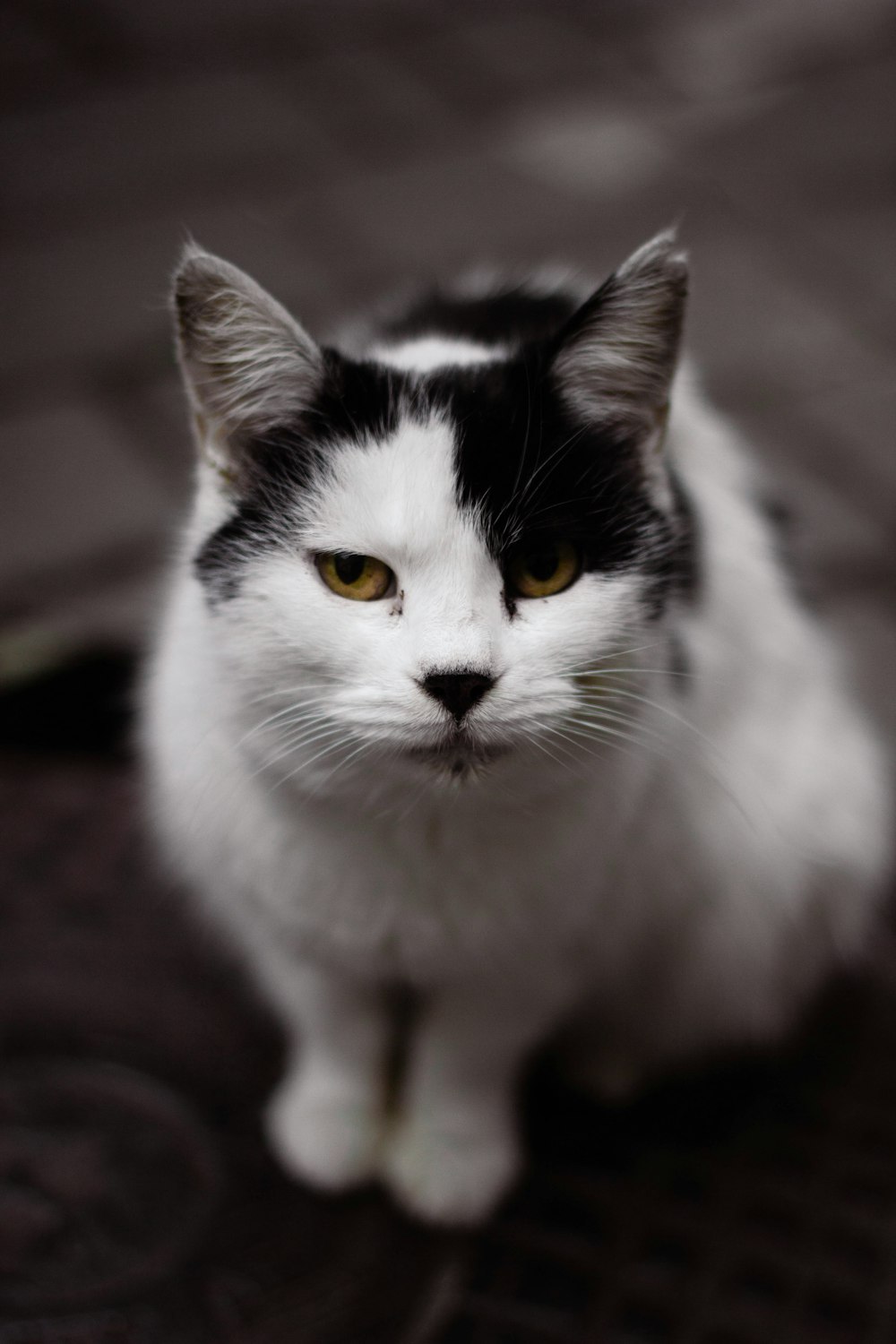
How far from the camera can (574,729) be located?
1.00 meters

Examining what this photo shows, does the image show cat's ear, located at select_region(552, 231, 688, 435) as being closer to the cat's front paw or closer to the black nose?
the black nose

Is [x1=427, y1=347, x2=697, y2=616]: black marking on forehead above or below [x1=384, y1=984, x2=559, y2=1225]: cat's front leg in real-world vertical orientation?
above

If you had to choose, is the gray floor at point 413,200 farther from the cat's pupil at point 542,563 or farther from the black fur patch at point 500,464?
the cat's pupil at point 542,563

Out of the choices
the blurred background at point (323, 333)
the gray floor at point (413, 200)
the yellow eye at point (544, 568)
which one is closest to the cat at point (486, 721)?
the yellow eye at point (544, 568)

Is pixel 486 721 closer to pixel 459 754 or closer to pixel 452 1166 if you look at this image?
pixel 459 754

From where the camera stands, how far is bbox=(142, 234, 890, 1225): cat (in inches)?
→ 38.8

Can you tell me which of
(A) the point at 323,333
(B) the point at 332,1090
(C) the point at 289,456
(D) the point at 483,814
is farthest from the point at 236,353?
(A) the point at 323,333

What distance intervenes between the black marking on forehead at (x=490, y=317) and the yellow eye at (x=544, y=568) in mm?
270

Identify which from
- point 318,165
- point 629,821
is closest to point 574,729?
point 629,821

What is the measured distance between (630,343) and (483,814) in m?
0.41

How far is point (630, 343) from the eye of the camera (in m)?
1.02

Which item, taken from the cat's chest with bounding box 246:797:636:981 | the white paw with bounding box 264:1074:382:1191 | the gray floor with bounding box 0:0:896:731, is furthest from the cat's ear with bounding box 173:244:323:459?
the gray floor with bounding box 0:0:896:731

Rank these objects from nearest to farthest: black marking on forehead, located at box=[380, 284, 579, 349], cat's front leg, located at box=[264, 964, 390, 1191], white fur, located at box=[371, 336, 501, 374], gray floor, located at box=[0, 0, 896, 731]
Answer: white fur, located at box=[371, 336, 501, 374]
black marking on forehead, located at box=[380, 284, 579, 349]
cat's front leg, located at box=[264, 964, 390, 1191]
gray floor, located at box=[0, 0, 896, 731]

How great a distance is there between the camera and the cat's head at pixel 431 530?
963mm
